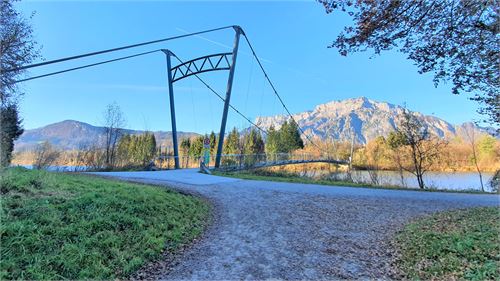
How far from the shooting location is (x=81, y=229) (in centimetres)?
302

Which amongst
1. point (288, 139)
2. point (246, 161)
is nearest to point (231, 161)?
point (246, 161)

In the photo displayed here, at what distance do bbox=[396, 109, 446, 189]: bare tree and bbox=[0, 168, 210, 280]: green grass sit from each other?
12.3 metres

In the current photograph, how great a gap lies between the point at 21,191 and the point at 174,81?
40.4ft

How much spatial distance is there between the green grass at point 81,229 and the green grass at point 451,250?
2855mm

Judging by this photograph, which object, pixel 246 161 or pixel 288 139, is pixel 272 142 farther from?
pixel 246 161

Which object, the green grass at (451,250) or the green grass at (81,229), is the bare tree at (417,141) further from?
the green grass at (81,229)

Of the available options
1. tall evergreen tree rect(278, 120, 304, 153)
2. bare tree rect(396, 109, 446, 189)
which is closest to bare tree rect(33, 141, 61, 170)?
bare tree rect(396, 109, 446, 189)

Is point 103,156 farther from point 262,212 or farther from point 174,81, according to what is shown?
point 262,212

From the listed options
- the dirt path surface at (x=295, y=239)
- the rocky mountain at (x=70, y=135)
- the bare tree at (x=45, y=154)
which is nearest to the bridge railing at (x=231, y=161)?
the rocky mountain at (x=70, y=135)

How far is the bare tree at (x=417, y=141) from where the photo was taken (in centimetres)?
1305

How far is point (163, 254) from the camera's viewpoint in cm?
322

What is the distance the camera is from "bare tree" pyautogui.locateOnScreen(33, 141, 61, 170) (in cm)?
1132

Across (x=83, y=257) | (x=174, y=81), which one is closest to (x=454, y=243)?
(x=83, y=257)

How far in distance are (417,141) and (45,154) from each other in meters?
17.4
